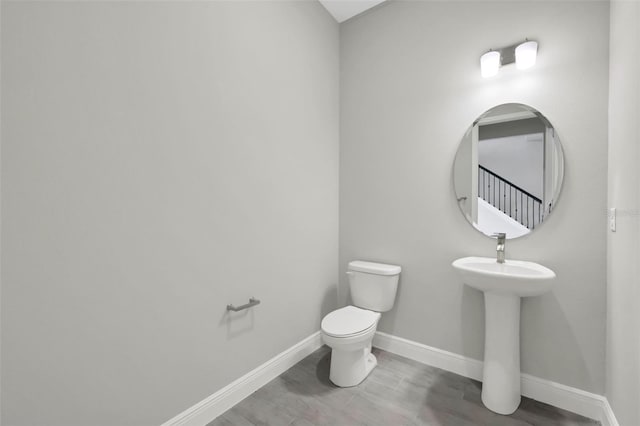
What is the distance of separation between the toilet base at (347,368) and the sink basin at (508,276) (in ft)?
2.89

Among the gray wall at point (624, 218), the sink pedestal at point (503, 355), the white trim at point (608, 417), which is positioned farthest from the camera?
the sink pedestal at point (503, 355)

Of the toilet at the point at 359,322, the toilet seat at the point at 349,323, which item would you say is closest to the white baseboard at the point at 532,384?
the toilet at the point at 359,322

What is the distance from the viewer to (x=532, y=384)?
1.82 m

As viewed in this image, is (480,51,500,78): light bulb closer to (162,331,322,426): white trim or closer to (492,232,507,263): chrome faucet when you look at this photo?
(492,232,507,263): chrome faucet

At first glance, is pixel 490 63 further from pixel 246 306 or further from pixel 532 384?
pixel 246 306

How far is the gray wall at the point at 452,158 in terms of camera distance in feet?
5.48

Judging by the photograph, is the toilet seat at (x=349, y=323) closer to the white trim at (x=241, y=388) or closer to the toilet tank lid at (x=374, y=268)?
the toilet tank lid at (x=374, y=268)

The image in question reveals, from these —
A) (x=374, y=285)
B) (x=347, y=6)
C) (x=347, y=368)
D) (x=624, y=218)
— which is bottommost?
(x=347, y=368)

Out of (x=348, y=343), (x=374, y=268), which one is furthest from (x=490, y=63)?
(x=348, y=343)

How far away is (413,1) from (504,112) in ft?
3.71

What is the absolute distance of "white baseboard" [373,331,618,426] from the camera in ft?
5.41

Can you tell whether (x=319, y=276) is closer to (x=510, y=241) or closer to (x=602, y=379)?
(x=510, y=241)

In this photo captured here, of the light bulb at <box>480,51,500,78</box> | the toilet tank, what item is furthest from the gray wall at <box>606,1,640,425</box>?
the toilet tank

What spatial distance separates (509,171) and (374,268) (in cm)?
113
